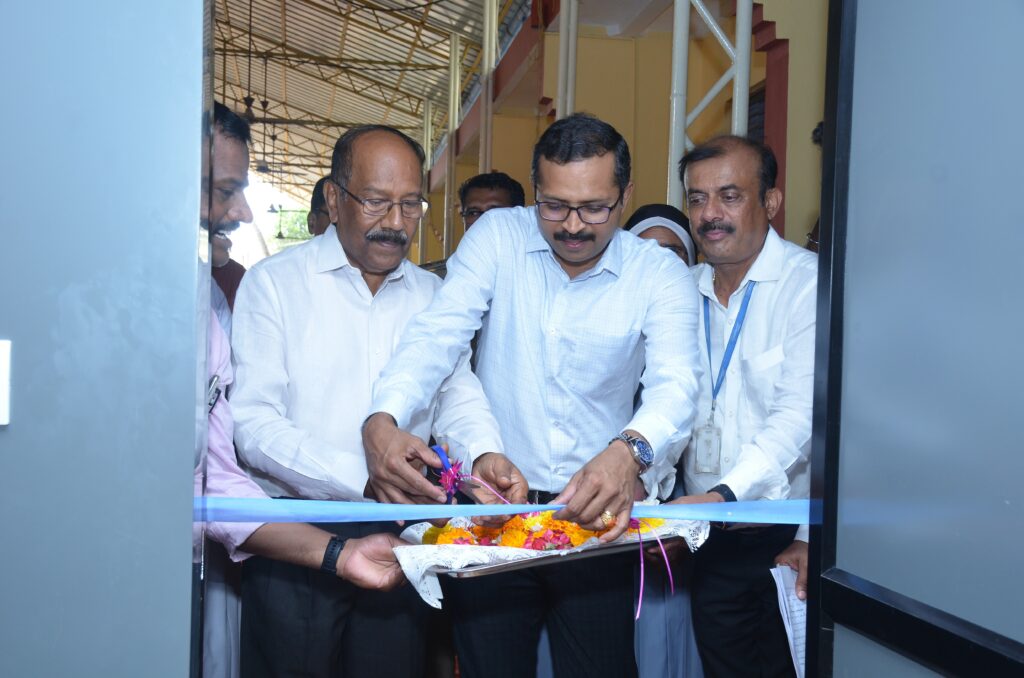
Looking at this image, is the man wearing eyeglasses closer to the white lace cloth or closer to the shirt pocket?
the shirt pocket

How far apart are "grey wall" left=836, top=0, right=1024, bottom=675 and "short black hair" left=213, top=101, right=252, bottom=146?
1.77m

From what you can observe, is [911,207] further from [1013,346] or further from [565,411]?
[565,411]

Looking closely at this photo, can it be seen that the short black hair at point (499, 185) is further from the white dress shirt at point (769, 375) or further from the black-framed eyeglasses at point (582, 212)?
the black-framed eyeglasses at point (582, 212)

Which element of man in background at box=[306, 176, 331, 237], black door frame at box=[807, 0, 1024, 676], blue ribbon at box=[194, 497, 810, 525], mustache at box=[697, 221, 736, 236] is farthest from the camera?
man in background at box=[306, 176, 331, 237]

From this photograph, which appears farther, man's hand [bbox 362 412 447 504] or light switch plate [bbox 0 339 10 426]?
man's hand [bbox 362 412 447 504]

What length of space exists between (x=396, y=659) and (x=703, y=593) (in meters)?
0.92

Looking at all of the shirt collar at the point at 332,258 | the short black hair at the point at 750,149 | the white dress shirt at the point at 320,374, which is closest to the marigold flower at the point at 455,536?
the white dress shirt at the point at 320,374

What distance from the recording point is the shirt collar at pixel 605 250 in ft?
8.68

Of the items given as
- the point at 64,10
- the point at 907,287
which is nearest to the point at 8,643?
the point at 64,10

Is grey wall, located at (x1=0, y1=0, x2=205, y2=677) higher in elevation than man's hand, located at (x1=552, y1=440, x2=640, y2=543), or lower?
higher

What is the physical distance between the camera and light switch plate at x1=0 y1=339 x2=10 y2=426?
4.35 feet

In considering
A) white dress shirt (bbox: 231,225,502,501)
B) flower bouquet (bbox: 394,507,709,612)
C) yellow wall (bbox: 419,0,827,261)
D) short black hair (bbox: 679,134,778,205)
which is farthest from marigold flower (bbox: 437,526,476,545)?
yellow wall (bbox: 419,0,827,261)

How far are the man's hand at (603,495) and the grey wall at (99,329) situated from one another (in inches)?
36.4

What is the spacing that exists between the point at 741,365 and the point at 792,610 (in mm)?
715
